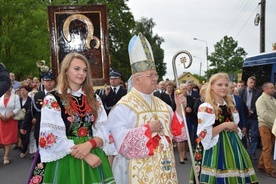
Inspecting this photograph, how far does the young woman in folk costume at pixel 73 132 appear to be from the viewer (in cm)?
307

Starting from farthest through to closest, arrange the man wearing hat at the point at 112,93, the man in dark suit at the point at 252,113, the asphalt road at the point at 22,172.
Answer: the man wearing hat at the point at 112,93 < the man in dark suit at the point at 252,113 < the asphalt road at the point at 22,172

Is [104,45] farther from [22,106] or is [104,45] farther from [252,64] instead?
[252,64]

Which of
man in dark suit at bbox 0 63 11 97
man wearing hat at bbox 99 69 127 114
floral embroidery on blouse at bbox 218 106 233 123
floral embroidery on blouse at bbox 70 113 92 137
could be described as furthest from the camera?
man wearing hat at bbox 99 69 127 114

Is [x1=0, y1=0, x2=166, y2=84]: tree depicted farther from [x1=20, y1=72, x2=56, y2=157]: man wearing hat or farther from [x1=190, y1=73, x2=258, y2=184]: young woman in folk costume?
[x1=190, y1=73, x2=258, y2=184]: young woman in folk costume

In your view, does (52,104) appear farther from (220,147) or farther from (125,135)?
(220,147)

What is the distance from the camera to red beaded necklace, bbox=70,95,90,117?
322 centimetres

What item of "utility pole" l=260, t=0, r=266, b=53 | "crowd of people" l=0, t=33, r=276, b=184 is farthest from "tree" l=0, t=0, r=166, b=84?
"crowd of people" l=0, t=33, r=276, b=184

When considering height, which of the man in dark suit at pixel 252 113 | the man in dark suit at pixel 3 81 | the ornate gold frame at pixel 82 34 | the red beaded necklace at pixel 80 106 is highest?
the ornate gold frame at pixel 82 34

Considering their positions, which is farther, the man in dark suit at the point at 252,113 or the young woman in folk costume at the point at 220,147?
the man in dark suit at the point at 252,113

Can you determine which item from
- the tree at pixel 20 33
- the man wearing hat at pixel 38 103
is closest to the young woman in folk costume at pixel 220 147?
the man wearing hat at pixel 38 103

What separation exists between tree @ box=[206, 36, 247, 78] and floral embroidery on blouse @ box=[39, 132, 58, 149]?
162ft

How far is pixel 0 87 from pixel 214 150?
8.50ft

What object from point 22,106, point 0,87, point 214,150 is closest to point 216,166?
point 214,150

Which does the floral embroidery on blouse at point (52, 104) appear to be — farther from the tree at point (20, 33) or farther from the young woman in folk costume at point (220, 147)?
the tree at point (20, 33)
